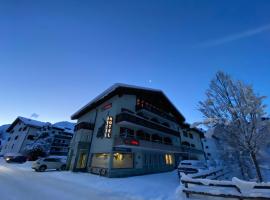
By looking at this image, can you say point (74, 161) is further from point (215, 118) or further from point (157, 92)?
point (215, 118)

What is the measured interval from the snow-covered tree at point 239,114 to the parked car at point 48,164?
72.3 ft

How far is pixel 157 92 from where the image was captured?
28.7m

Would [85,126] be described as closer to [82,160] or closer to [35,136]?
[82,160]

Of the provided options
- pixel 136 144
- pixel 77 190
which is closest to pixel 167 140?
pixel 136 144

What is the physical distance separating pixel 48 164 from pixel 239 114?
24.4 m

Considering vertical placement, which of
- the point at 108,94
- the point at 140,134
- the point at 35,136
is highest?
the point at 108,94

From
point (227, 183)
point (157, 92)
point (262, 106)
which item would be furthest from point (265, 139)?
point (157, 92)

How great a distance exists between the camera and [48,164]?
23.5 metres

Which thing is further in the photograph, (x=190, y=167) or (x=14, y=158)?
(x=14, y=158)

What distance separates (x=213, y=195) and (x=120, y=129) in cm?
1529

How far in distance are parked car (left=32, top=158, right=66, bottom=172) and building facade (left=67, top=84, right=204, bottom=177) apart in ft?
3.71

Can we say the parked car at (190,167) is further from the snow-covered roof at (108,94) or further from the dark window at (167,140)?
the snow-covered roof at (108,94)

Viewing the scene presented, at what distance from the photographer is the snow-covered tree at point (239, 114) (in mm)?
9859

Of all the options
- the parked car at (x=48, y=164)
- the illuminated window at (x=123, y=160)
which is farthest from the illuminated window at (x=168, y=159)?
the parked car at (x=48, y=164)
